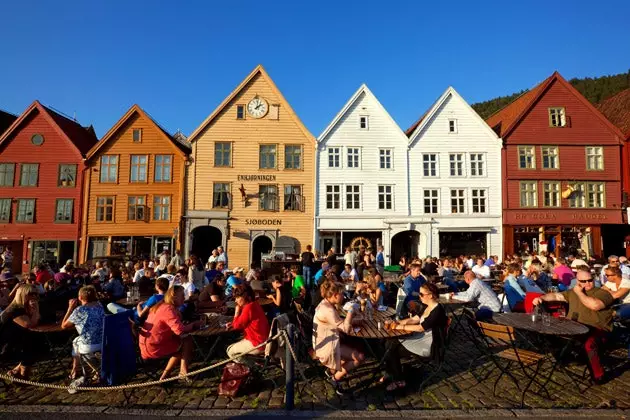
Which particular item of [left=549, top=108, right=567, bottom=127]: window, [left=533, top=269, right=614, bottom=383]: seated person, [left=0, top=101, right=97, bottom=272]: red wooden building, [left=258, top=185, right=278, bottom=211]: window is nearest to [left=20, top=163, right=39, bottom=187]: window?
[left=0, top=101, right=97, bottom=272]: red wooden building

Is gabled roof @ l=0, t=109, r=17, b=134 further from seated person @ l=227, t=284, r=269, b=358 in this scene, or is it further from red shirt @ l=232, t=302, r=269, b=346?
red shirt @ l=232, t=302, r=269, b=346

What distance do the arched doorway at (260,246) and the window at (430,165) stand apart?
38.4 ft

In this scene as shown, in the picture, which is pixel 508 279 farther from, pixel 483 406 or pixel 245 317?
pixel 245 317

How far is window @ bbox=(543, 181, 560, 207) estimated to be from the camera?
24.6 meters

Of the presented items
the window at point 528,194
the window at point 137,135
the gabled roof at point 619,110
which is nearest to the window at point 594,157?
the gabled roof at point 619,110

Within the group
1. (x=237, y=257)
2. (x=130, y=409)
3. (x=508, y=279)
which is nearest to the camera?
(x=130, y=409)

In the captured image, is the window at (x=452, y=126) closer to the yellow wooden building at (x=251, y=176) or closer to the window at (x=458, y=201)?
the window at (x=458, y=201)

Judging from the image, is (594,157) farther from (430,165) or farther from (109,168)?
(109,168)

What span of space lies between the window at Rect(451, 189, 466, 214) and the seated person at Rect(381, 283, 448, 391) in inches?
811

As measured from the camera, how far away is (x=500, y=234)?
24.3 meters

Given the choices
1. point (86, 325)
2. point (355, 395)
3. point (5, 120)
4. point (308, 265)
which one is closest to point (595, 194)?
point (308, 265)

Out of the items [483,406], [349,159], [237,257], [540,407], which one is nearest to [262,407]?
[483,406]

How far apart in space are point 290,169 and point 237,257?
6.80 meters

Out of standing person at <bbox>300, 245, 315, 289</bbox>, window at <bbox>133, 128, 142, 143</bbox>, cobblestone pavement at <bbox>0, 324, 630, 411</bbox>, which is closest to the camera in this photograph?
cobblestone pavement at <bbox>0, 324, 630, 411</bbox>
